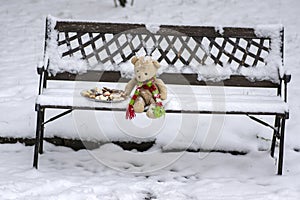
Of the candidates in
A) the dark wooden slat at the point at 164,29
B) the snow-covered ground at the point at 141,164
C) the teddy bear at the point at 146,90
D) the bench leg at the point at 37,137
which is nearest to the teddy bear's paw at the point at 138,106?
the teddy bear at the point at 146,90

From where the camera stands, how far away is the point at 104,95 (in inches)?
160

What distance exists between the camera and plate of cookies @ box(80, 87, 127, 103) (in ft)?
13.1

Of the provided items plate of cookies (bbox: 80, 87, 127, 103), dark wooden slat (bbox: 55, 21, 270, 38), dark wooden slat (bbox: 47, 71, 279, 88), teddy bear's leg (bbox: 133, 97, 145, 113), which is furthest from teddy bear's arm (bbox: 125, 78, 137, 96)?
dark wooden slat (bbox: 55, 21, 270, 38)

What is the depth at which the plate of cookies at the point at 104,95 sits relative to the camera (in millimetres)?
3994

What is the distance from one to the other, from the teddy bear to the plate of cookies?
15 cm

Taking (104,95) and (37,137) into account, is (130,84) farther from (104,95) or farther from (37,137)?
(37,137)

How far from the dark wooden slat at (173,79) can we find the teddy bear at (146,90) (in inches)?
17.4

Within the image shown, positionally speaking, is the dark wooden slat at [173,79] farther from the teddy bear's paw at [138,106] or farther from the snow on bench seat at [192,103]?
the teddy bear's paw at [138,106]

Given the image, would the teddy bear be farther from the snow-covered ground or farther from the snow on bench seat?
the snow-covered ground

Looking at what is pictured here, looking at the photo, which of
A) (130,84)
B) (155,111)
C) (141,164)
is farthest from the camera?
(141,164)

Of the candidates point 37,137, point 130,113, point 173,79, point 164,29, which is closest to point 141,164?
point 130,113

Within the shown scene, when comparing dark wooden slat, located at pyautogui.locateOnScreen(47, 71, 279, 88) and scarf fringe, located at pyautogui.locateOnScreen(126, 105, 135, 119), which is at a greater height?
dark wooden slat, located at pyautogui.locateOnScreen(47, 71, 279, 88)

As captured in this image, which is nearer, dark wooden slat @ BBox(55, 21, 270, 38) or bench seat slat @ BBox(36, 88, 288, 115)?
bench seat slat @ BBox(36, 88, 288, 115)

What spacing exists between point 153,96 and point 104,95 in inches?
15.0
